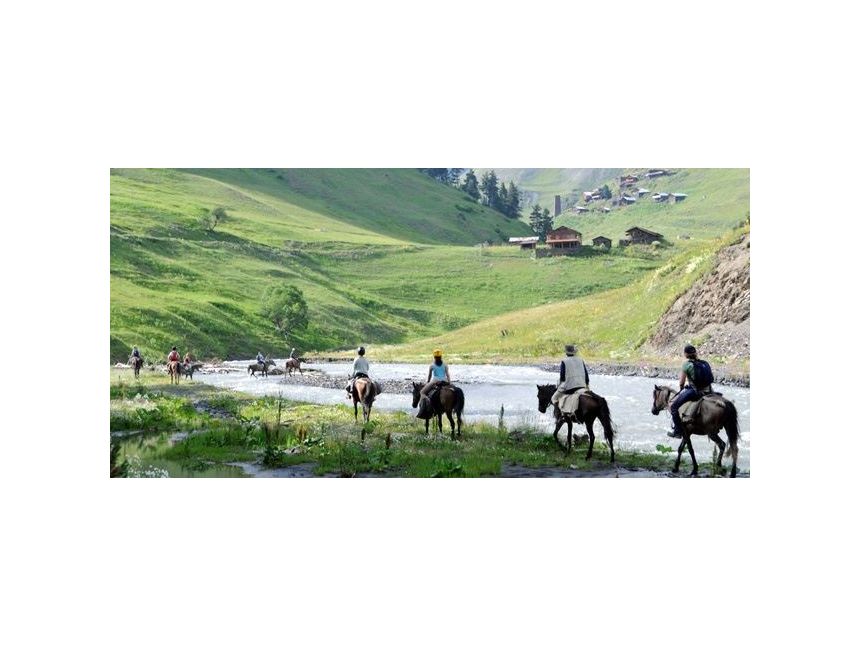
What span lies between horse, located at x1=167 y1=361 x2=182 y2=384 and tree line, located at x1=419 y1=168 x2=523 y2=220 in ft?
64.5

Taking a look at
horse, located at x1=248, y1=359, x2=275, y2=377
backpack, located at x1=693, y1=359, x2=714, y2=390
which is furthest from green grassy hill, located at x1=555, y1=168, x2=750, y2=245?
horse, located at x1=248, y1=359, x2=275, y2=377

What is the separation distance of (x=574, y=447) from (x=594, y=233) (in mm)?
18713

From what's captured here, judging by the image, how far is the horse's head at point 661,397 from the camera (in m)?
22.9

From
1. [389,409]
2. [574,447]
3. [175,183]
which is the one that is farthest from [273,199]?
[574,447]

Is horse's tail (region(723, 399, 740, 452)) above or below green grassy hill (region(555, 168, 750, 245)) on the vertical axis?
below

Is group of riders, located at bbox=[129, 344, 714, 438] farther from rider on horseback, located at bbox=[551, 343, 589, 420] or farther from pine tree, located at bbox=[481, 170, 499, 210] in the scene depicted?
pine tree, located at bbox=[481, 170, 499, 210]

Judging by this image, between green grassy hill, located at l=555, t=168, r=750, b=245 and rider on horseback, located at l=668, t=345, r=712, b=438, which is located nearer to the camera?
rider on horseback, located at l=668, t=345, r=712, b=438

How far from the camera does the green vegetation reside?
23.0 m

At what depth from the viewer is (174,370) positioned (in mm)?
30344

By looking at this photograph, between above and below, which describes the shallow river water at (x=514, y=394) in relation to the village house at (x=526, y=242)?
below

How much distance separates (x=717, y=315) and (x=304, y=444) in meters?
16.8

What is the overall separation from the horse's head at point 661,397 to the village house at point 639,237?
18.9 m

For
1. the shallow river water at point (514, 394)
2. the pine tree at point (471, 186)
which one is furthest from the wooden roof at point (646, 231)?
the shallow river water at point (514, 394)

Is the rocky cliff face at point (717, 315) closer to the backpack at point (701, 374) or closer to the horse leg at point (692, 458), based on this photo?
the horse leg at point (692, 458)
